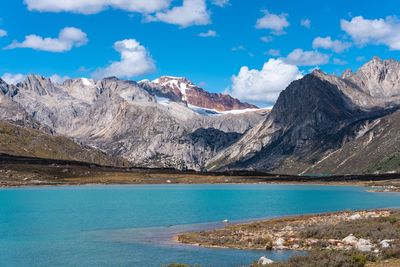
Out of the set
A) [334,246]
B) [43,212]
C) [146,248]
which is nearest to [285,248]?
[334,246]

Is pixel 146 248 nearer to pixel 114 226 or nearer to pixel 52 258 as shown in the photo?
pixel 52 258

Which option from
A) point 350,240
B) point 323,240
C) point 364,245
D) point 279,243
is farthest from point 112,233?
point 364,245

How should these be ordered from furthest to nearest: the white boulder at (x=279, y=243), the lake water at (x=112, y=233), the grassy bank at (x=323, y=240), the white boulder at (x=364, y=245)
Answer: the white boulder at (x=279, y=243), the lake water at (x=112, y=233), the white boulder at (x=364, y=245), the grassy bank at (x=323, y=240)

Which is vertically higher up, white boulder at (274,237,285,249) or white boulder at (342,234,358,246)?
white boulder at (342,234,358,246)

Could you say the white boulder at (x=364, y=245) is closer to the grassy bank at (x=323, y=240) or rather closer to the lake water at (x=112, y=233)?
the grassy bank at (x=323, y=240)

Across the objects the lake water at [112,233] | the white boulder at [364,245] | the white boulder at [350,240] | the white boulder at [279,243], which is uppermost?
the white boulder at [364,245]

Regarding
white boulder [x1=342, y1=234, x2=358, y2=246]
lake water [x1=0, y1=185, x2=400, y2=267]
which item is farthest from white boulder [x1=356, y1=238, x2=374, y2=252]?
lake water [x1=0, y1=185, x2=400, y2=267]

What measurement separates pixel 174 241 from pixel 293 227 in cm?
1943

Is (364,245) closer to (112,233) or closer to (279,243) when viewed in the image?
(279,243)

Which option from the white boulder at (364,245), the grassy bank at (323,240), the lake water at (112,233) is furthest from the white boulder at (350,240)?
the lake water at (112,233)

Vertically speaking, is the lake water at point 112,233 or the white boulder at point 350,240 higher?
the white boulder at point 350,240

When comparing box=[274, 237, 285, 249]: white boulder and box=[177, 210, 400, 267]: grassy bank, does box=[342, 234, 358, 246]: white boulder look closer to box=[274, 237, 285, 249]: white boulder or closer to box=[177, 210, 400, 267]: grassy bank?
box=[177, 210, 400, 267]: grassy bank

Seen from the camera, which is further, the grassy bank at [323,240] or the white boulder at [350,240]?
the white boulder at [350,240]

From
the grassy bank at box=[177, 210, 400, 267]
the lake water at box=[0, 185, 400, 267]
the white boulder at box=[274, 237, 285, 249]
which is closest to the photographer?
the grassy bank at box=[177, 210, 400, 267]
